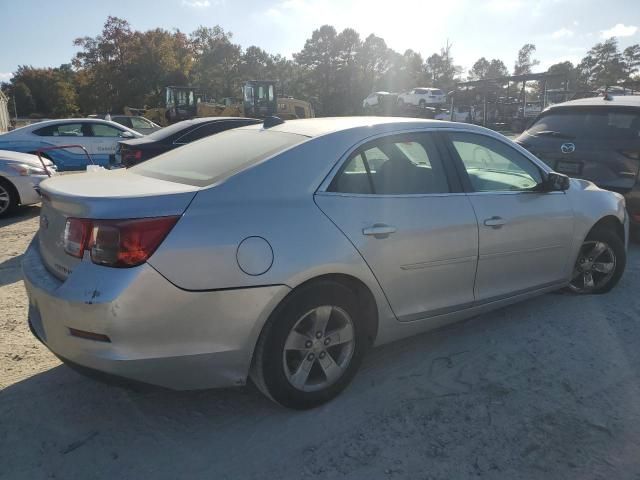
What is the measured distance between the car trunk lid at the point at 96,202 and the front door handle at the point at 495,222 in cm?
194

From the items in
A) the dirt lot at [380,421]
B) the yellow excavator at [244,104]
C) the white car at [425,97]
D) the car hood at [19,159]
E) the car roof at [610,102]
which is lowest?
the dirt lot at [380,421]

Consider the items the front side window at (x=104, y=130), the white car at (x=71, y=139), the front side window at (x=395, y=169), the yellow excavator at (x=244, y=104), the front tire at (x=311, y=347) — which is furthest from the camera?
the yellow excavator at (x=244, y=104)

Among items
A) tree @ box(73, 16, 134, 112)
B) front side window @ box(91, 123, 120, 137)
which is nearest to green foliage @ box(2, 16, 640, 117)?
tree @ box(73, 16, 134, 112)

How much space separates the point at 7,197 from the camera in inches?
301

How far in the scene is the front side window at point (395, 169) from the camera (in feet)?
9.61

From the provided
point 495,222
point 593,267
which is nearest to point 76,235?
point 495,222

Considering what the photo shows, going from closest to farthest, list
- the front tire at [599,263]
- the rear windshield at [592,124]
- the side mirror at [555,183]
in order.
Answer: the side mirror at [555,183] → the front tire at [599,263] → the rear windshield at [592,124]

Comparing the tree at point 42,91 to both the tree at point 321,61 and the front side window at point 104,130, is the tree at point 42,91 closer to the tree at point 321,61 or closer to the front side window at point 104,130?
the tree at point 321,61

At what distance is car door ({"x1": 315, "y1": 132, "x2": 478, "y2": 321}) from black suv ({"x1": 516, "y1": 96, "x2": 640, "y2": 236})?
3453 millimetres

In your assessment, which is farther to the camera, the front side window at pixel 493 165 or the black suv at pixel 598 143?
the black suv at pixel 598 143

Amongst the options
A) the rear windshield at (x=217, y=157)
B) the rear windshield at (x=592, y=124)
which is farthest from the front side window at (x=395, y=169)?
the rear windshield at (x=592, y=124)

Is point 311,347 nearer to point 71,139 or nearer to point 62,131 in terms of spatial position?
point 62,131

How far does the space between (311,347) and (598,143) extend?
4958 mm

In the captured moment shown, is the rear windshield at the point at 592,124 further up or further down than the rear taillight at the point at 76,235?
further up
